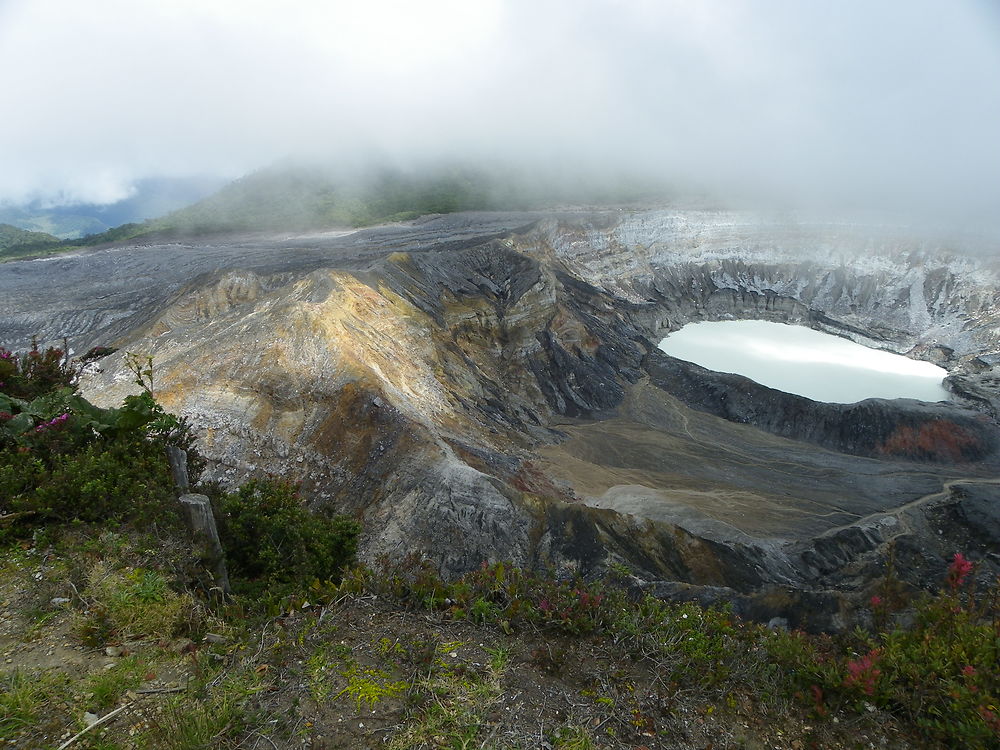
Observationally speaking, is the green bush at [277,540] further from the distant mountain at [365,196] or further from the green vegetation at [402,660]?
the distant mountain at [365,196]

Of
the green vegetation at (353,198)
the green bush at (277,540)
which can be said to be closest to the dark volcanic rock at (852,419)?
the green bush at (277,540)

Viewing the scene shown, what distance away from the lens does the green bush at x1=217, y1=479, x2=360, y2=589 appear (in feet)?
26.3

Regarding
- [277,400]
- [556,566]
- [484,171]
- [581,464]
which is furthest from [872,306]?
[484,171]

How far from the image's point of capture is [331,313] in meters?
26.5

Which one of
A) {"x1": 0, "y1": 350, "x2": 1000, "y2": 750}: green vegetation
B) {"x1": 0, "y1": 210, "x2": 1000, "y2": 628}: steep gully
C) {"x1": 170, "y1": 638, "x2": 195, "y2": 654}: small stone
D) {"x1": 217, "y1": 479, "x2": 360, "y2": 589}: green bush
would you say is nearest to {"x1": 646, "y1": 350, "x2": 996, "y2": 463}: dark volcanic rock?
{"x1": 0, "y1": 210, "x2": 1000, "y2": 628}: steep gully

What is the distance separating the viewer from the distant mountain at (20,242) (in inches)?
2792

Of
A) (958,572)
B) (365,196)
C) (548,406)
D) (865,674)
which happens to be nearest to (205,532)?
(865,674)

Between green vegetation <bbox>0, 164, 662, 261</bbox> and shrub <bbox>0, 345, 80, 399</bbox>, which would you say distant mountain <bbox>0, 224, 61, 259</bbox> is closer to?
green vegetation <bbox>0, 164, 662, 261</bbox>

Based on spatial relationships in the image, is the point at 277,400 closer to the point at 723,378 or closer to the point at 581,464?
the point at 581,464

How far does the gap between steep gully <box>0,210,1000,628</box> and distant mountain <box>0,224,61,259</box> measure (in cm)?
3130

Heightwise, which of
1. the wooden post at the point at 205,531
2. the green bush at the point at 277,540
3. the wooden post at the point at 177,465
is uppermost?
the wooden post at the point at 177,465

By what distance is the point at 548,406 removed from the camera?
36.7 m

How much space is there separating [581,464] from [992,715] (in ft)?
86.2

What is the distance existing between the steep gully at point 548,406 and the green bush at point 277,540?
9386mm
